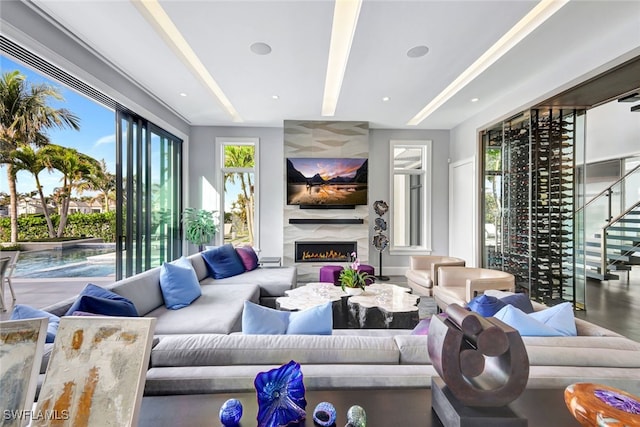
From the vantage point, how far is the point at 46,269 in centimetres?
247

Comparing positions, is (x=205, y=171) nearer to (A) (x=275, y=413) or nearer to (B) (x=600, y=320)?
(A) (x=275, y=413)

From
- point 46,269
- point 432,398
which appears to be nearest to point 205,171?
point 46,269

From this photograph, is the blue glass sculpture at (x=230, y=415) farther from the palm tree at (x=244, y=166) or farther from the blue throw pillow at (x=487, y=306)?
the palm tree at (x=244, y=166)

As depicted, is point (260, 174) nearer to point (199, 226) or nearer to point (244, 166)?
point (244, 166)

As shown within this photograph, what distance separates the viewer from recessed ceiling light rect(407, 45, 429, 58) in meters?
2.75

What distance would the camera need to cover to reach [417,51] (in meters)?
2.81

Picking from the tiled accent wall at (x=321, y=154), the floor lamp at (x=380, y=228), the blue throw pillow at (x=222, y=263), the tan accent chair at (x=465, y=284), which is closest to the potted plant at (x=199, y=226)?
the tiled accent wall at (x=321, y=154)

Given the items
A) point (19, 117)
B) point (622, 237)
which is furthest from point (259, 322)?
point (622, 237)

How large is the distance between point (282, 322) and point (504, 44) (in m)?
3.49

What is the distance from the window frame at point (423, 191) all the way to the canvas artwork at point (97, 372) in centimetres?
527

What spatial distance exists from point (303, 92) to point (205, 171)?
2738 millimetres

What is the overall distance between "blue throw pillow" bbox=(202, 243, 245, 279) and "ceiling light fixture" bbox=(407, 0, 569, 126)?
379cm

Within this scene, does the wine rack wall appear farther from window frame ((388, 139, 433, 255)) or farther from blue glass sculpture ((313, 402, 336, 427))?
blue glass sculpture ((313, 402, 336, 427))

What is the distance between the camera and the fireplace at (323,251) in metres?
5.25
